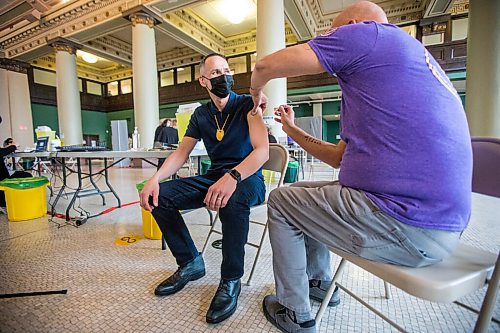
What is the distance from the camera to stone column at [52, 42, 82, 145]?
29.9ft

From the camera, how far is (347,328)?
1.03m

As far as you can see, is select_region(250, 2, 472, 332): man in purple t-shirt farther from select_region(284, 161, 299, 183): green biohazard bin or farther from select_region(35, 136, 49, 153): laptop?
select_region(284, 161, 299, 183): green biohazard bin

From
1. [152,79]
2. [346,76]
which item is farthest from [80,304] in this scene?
[152,79]

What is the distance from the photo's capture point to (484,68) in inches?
163

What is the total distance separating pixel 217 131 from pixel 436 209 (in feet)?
3.44

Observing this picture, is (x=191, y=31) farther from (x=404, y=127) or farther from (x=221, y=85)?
(x=404, y=127)

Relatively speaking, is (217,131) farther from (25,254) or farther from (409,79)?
(25,254)

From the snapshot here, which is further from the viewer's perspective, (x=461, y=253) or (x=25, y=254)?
(x=25, y=254)

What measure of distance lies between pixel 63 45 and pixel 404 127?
1158 centimetres

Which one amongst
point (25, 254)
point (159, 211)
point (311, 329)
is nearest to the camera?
point (311, 329)

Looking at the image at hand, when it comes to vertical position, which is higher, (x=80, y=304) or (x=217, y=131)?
(x=217, y=131)

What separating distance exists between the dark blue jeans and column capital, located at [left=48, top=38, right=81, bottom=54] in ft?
34.7

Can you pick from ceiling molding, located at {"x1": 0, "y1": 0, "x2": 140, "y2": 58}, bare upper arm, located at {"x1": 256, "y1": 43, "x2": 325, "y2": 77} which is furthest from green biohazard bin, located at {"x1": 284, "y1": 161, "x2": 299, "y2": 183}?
ceiling molding, located at {"x1": 0, "y1": 0, "x2": 140, "y2": 58}

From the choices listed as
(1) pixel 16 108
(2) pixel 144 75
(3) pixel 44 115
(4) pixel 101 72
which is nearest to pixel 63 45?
(1) pixel 16 108
